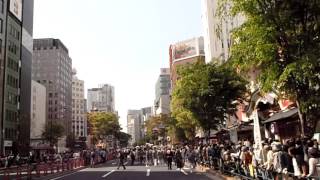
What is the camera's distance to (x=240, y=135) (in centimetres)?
4834

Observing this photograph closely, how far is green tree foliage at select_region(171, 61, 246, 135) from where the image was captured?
37562 millimetres

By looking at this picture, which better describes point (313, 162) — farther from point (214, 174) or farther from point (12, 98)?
point (12, 98)

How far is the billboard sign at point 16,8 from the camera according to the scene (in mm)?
88750

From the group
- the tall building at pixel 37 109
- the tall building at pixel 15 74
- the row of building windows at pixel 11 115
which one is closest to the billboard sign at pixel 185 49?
the tall building at pixel 15 74

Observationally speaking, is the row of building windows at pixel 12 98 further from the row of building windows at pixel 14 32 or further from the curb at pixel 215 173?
the curb at pixel 215 173

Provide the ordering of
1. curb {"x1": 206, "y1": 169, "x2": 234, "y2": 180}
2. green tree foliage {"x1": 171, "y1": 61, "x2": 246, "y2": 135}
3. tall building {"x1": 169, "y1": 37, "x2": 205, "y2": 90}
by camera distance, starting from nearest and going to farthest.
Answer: curb {"x1": 206, "y1": 169, "x2": 234, "y2": 180} → green tree foliage {"x1": 171, "y1": 61, "x2": 246, "y2": 135} → tall building {"x1": 169, "y1": 37, "x2": 205, "y2": 90}

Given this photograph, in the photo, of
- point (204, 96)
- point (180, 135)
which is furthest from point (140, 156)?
point (180, 135)

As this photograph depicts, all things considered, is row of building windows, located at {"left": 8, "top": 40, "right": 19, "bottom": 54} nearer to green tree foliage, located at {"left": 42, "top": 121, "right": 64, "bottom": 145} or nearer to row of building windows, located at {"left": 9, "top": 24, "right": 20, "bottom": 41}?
row of building windows, located at {"left": 9, "top": 24, "right": 20, "bottom": 41}

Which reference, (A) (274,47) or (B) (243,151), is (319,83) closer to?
(A) (274,47)

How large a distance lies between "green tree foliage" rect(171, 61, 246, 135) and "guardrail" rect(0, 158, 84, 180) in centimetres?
1149

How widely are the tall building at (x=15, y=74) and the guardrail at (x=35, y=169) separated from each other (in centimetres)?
3976

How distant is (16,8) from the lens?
91375mm

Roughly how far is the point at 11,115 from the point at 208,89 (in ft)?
191

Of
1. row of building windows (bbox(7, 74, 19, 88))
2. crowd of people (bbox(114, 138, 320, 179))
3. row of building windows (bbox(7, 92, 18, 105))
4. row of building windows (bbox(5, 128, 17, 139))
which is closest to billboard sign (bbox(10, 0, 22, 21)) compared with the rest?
row of building windows (bbox(7, 74, 19, 88))
